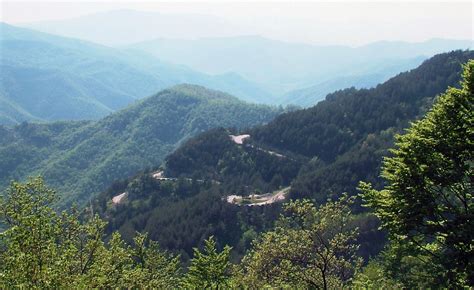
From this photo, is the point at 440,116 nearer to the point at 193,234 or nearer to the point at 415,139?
the point at 415,139

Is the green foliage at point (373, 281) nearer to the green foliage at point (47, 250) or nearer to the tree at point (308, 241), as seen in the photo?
the tree at point (308, 241)

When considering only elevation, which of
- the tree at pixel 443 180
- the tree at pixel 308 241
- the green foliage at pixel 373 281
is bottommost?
the green foliage at pixel 373 281

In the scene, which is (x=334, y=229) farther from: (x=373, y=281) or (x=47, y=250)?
(x=47, y=250)

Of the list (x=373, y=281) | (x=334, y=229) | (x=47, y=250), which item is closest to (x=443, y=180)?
(x=334, y=229)

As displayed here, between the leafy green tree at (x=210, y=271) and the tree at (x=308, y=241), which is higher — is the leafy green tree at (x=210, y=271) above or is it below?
below

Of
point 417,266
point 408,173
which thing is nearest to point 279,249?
point 408,173

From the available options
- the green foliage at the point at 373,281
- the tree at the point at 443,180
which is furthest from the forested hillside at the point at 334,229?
the green foliage at the point at 373,281

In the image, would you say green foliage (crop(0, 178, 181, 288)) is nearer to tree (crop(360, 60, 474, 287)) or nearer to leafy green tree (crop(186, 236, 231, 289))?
leafy green tree (crop(186, 236, 231, 289))

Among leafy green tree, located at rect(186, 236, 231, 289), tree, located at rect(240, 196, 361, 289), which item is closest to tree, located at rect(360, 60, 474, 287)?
tree, located at rect(240, 196, 361, 289)
